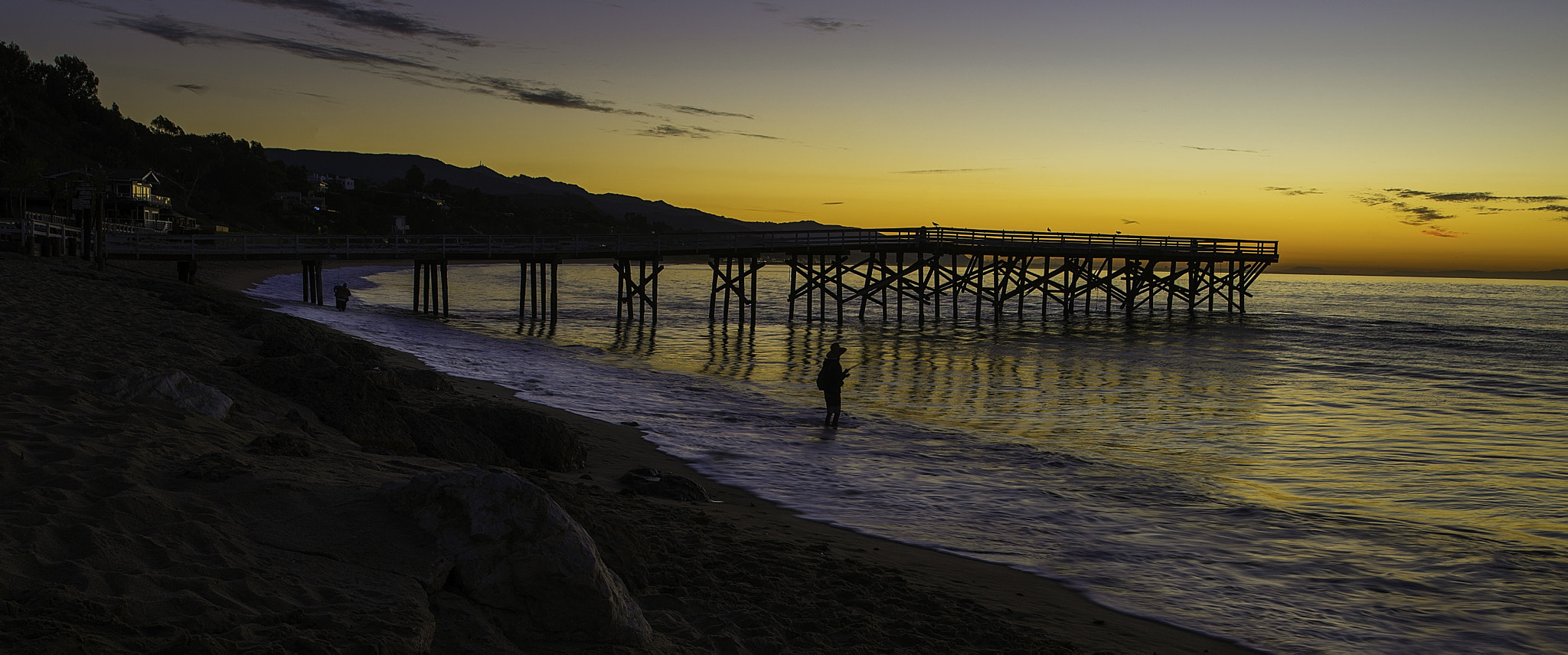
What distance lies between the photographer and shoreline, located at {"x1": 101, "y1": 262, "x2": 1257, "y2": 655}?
223 inches

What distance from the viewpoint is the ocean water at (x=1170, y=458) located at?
22.1ft

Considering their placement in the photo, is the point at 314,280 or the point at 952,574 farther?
the point at 314,280

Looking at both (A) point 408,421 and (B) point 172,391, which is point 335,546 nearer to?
(B) point 172,391

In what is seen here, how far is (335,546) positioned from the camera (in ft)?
13.9

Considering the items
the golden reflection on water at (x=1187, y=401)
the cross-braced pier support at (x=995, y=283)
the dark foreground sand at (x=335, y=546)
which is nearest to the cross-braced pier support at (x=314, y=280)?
the golden reflection on water at (x=1187, y=401)

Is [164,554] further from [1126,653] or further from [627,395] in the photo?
[627,395]

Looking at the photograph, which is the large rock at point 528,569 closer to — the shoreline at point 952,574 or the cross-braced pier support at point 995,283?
the shoreline at point 952,574

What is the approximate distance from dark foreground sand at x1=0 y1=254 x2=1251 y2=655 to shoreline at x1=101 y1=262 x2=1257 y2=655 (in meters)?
0.03

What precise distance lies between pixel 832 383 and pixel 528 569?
9.14m

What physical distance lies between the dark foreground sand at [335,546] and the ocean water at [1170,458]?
1072 mm

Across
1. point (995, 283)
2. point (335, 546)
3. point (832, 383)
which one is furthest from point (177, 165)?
point (335, 546)

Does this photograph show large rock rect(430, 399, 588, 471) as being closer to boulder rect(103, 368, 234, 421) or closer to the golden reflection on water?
boulder rect(103, 368, 234, 421)

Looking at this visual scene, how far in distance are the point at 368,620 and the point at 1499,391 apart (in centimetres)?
2507

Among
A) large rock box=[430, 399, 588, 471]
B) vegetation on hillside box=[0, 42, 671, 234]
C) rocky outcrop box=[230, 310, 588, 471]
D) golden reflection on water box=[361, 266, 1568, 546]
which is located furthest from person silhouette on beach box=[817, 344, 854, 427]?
vegetation on hillside box=[0, 42, 671, 234]
